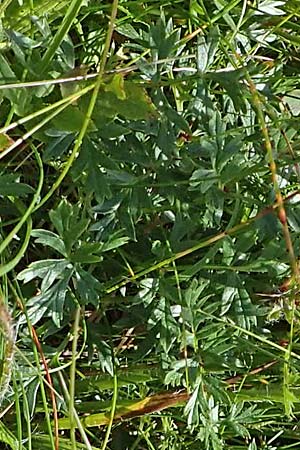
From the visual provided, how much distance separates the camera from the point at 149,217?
1.13 metres

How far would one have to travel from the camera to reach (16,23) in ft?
3.28

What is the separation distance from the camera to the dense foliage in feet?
3.18

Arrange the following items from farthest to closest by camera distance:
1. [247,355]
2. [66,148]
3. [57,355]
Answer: [247,355]
[57,355]
[66,148]

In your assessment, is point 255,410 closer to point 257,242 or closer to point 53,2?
point 257,242

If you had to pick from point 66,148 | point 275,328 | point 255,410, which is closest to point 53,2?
point 66,148

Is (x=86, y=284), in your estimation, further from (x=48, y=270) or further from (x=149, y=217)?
(x=149, y=217)

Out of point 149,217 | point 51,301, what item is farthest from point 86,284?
point 149,217

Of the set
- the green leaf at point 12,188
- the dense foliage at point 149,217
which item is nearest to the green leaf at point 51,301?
the dense foliage at point 149,217

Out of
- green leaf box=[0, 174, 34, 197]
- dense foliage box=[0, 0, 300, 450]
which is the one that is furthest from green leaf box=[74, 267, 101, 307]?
green leaf box=[0, 174, 34, 197]

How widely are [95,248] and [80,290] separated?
0.23ft

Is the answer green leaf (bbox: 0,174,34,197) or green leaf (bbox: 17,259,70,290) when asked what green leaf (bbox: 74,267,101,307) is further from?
green leaf (bbox: 0,174,34,197)

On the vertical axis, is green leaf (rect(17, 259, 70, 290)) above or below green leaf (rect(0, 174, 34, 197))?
below

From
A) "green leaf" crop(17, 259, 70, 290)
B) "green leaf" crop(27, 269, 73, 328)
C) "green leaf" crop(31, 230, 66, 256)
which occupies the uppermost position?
"green leaf" crop(31, 230, 66, 256)

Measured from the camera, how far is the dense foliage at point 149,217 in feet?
3.18
